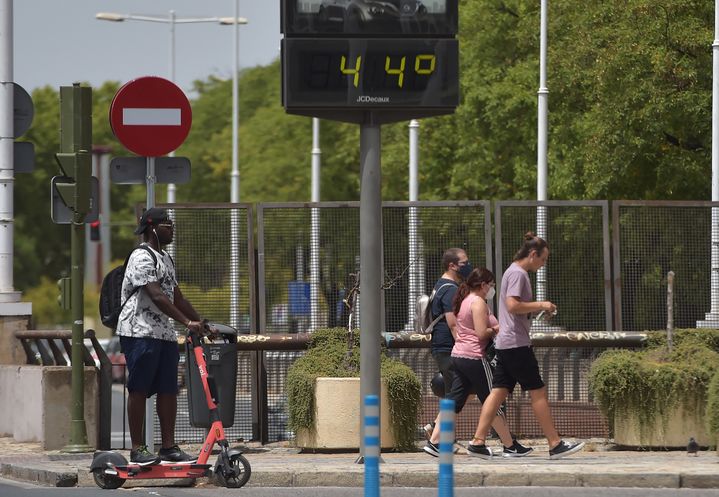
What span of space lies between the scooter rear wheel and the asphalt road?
60 millimetres

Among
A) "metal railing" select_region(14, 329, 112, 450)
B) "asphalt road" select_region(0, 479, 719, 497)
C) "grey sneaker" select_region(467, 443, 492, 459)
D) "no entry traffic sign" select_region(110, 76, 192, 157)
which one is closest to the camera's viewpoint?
"asphalt road" select_region(0, 479, 719, 497)

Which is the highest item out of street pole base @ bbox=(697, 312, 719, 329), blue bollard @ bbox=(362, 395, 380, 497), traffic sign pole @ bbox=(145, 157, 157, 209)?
traffic sign pole @ bbox=(145, 157, 157, 209)

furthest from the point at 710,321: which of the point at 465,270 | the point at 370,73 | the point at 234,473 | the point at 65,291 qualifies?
the point at 234,473

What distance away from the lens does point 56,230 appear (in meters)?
91.5

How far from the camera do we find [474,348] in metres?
15.0

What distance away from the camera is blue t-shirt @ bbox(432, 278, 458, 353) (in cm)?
1544

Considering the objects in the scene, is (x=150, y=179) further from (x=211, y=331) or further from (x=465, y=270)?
(x=465, y=270)

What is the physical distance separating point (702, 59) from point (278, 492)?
77.8ft

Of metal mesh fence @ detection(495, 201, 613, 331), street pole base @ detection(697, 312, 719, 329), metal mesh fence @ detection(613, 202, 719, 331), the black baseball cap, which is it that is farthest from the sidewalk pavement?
metal mesh fence @ detection(495, 201, 613, 331)

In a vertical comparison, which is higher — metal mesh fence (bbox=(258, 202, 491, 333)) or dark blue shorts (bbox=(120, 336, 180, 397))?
metal mesh fence (bbox=(258, 202, 491, 333))

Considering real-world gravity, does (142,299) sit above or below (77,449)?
above

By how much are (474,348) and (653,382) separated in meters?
1.60

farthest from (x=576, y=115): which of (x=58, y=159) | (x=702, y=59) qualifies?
(x=58, y=159)

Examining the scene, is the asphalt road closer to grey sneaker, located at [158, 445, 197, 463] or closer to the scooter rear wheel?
the scooter rear wheel
